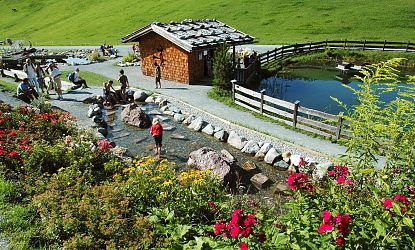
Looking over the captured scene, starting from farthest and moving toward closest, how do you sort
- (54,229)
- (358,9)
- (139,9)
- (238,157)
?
(139,9), (358,9), (238,157), (54,229)

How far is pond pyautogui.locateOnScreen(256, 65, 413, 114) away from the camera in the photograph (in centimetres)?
2298

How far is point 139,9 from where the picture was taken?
69.4m

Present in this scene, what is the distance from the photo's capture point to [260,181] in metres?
12.5

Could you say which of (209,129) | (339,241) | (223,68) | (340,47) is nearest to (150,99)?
(223,68)

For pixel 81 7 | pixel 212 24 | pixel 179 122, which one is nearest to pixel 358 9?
pixel 212 24

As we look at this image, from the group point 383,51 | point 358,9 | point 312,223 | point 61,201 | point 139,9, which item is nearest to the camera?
point 312,223

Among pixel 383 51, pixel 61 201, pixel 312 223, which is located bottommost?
pixel 383 51

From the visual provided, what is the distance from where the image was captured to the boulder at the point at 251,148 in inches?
577

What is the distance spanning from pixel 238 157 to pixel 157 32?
561 inches

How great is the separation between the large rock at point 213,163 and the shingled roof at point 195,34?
11574mm

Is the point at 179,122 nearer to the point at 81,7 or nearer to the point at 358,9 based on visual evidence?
the point at 358,9

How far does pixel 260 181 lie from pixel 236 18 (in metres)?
49.1

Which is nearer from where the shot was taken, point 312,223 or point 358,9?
point 312,223

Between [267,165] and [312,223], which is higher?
[312,223]
